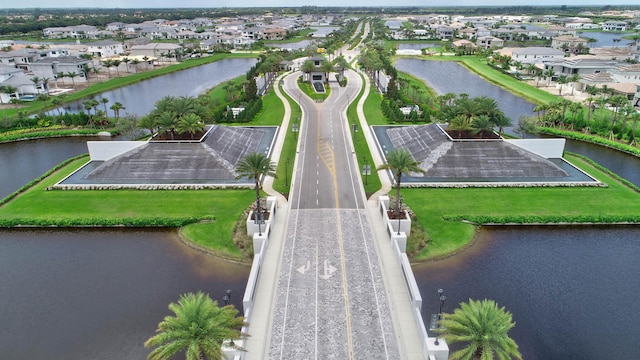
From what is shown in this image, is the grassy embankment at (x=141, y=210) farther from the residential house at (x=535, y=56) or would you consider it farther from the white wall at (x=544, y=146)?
the residential house at (x=535, y=56)

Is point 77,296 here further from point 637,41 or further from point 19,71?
point 637,41

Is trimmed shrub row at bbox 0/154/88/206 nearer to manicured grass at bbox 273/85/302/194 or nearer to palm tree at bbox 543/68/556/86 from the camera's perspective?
manicured grass at bbox 273/85/302/194

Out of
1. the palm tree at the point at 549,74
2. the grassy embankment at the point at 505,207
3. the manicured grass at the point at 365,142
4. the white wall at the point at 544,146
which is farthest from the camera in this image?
the palm tree at the point at 549,74

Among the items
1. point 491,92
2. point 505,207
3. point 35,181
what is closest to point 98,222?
point 35,181

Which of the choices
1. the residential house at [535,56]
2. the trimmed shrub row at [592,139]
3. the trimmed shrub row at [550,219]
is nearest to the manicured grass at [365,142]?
the trimmed shrub row at [550,219]

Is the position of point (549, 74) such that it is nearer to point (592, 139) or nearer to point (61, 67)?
point (592, 139)

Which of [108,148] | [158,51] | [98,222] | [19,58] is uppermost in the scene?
[19,58]
